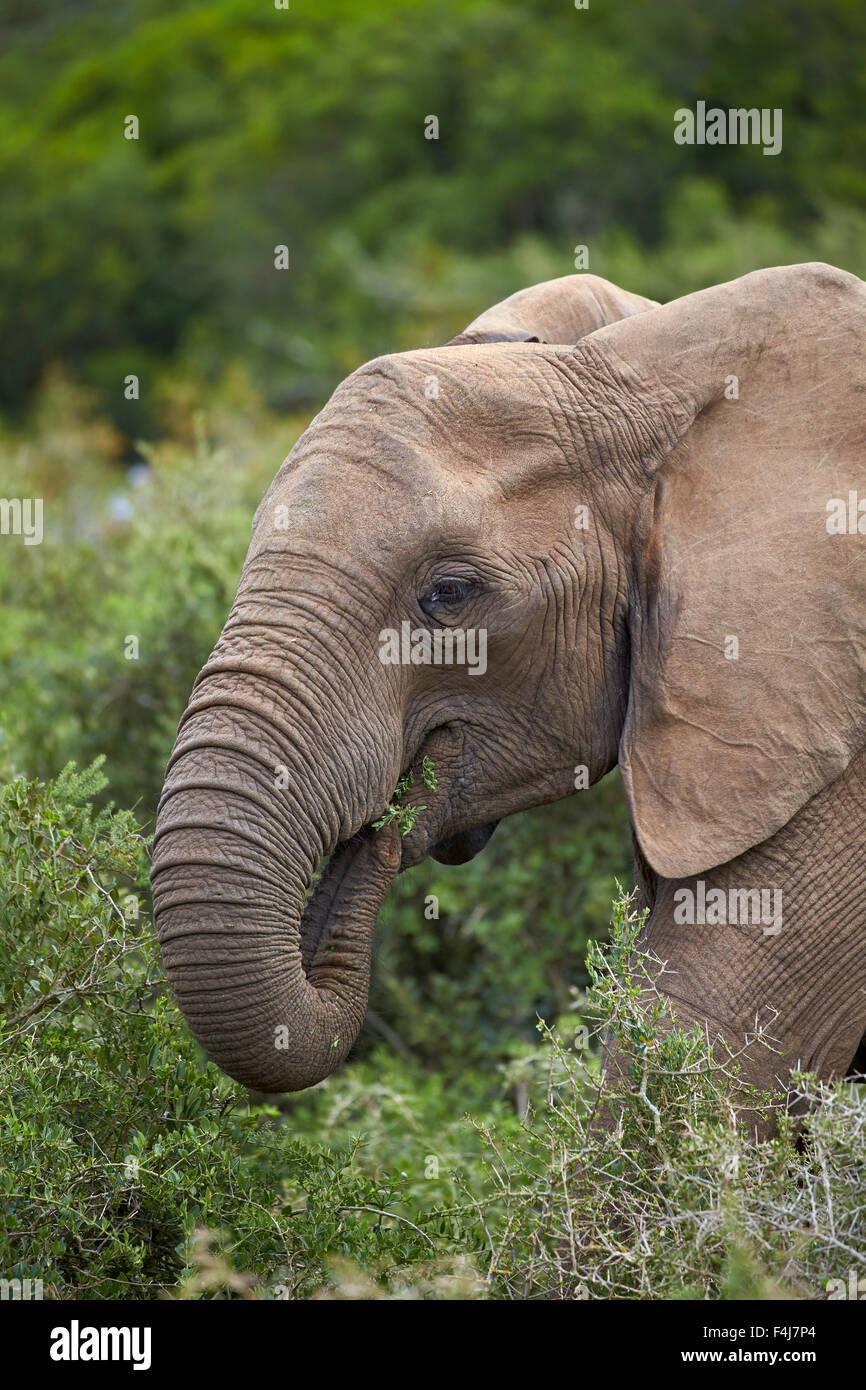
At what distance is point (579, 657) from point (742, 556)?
0.43 m

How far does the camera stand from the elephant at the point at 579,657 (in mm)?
3416

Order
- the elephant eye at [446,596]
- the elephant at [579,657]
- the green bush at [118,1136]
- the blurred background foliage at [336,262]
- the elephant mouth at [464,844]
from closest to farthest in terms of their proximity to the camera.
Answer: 1. the elephant at [579,657]
2. the elephant eye at [446,596]
3. the green bush at [118,1136]
4. the elephant mouth at [464,844]
5. the blurred background foliage at [336,262]

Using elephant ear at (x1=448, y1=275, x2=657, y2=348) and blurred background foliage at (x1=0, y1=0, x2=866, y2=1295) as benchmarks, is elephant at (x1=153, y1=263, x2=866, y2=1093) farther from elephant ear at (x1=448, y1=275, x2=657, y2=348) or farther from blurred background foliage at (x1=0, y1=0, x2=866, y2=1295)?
blurred background foliage at (x1=0, y1=0, x2=866, y2=1295)

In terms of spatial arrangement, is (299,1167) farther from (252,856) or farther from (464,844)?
(252,856)

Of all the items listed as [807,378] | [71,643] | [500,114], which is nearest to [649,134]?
[500,114]

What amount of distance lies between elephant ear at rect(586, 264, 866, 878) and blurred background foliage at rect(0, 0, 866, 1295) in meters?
1.94

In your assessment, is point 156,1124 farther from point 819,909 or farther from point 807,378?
point 807,378

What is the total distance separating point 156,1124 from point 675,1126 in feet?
A: 4.01

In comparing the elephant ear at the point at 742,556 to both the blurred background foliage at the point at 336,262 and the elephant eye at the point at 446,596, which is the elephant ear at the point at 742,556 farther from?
the blurred background foliage at the point at 336,262

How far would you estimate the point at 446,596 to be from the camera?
3.64 metres

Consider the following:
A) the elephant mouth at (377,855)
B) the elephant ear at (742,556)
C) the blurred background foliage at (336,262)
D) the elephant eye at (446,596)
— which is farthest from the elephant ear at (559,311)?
the blurred background foliage at (336,262)

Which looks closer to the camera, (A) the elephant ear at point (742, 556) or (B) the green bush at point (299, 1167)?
(B) the green bush at point (299, 1167)

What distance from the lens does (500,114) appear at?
33.6 metres

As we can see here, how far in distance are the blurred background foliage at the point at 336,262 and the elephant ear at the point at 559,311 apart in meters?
2.37
